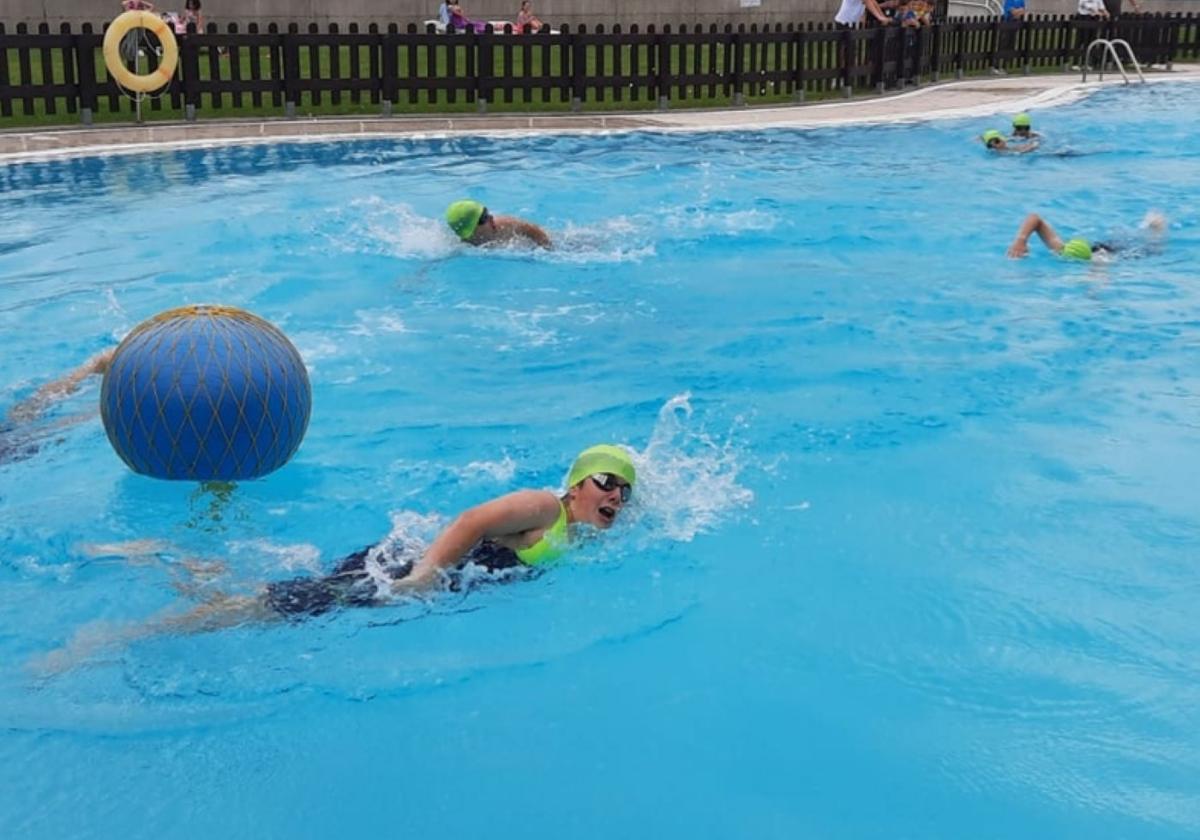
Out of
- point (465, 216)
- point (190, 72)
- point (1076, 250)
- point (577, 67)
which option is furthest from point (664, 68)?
point (1076, 250)

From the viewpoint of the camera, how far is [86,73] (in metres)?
18.7

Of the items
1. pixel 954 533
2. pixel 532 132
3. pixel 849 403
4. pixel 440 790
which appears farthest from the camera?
pixel 532 132

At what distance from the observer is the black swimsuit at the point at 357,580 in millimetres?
5586

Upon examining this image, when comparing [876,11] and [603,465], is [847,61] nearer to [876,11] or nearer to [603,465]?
[876,11]

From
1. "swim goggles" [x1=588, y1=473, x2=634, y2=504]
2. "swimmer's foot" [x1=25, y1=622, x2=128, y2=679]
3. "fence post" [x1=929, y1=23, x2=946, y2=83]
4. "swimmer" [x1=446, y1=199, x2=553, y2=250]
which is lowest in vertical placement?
"swimmer's foot" [x1=25, y1=622, x2=128, y2=679]

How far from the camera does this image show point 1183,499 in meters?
7.21

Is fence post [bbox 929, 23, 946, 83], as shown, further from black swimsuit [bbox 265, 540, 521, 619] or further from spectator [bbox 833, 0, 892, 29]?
black swimsuit [bbox 265, 540, 521, 619]

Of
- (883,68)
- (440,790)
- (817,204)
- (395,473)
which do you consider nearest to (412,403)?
(395,473)

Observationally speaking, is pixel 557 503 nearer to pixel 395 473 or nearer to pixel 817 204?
pixel 395 473

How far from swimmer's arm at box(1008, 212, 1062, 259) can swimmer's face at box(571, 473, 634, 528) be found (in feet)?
24.3

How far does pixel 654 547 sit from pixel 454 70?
16.4 metres

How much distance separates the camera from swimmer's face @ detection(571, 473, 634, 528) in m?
6.00

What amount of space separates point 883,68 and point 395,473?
20.0m

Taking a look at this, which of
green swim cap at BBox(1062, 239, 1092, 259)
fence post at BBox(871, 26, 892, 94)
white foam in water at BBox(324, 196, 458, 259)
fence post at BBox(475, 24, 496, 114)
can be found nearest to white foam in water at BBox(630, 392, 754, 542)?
white foam in water at BBox(324, 196, 458, 259)
